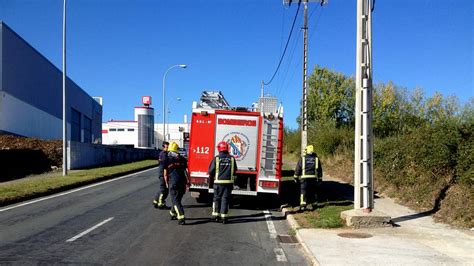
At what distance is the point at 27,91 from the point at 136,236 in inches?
1544

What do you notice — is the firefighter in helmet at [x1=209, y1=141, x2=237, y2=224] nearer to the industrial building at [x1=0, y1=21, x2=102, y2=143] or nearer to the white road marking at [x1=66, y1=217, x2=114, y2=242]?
the white road marking at [x1=66, y1=217, x2=114, y2=242]

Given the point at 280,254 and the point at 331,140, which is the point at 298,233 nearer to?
the point at 280,254

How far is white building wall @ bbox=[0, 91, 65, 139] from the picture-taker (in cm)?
3781

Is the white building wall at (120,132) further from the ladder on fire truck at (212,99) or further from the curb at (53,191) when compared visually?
the ladder on fire truck at (212,99)

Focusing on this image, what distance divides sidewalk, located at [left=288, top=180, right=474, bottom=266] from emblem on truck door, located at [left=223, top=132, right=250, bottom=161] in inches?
122

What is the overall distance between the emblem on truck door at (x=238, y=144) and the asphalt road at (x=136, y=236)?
4.98 feet

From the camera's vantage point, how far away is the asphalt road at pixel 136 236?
7723 mm

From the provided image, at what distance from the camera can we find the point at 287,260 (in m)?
7.84

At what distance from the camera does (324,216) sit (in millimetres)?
11719

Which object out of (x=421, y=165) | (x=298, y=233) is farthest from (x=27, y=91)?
(x=298, y=233)

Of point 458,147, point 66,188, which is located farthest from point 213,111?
point 66,188

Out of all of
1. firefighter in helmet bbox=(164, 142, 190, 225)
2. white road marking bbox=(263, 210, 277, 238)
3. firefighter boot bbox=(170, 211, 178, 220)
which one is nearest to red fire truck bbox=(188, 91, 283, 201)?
white road marking bbox=(263, 210, 277, 238)

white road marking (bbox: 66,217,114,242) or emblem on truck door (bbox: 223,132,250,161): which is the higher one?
emblem on truck door (bbox: 223,132,250,161)

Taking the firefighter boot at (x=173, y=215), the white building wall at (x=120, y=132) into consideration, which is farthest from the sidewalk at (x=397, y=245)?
the white building wall at (x=120, y=132)
